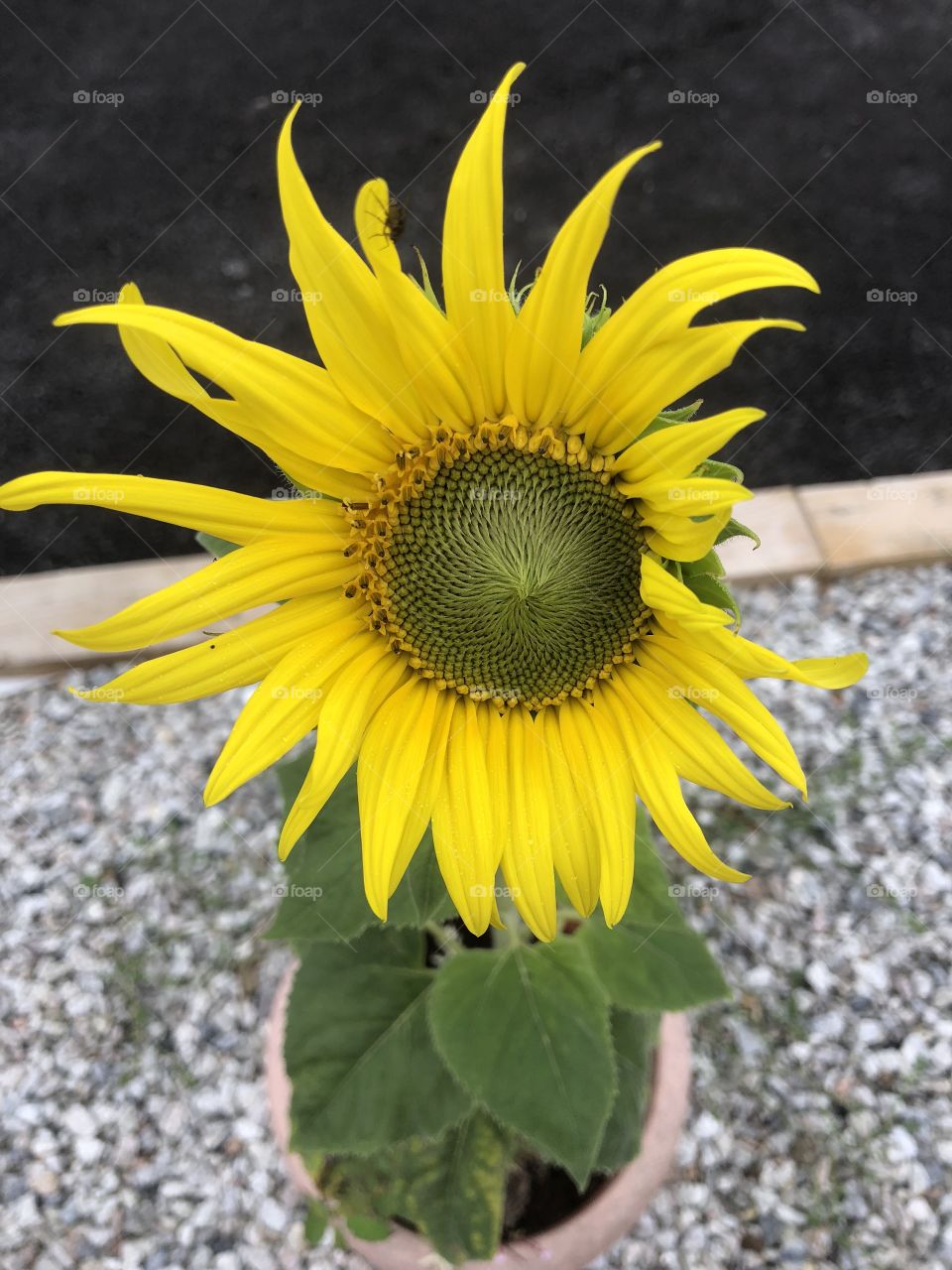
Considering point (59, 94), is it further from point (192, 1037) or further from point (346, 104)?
point (192, 1037)

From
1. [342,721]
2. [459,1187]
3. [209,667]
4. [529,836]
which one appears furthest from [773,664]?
A: [459,1187]

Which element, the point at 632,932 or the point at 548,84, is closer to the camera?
the point at 632,932

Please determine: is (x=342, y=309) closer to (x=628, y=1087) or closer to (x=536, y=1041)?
(x=536, y=1041)

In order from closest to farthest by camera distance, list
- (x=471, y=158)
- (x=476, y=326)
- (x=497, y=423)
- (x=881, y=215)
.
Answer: (x=471, y=158) → (x=476, y=326) → (x=497, y=423) → (x=881, y=215)

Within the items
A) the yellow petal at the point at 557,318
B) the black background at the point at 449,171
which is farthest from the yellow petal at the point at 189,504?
the black background at the point at 449,171

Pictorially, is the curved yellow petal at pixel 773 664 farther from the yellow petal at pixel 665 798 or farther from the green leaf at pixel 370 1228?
the green leaf at pixel 370 1228

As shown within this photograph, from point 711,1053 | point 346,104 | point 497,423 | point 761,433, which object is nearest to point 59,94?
point 346,104

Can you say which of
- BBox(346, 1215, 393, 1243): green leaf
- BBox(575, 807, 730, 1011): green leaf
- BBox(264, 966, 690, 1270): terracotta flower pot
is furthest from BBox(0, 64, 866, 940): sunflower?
BBox(346, 1215, 393, 1243): green leaf
